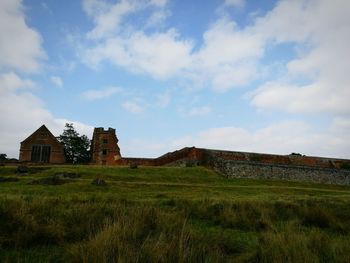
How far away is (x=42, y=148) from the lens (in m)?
54.1

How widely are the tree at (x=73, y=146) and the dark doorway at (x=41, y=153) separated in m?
7.05

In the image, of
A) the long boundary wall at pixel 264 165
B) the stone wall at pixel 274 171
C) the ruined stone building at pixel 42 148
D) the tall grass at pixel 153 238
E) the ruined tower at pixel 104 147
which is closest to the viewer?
the tall grass at pixel 153 238

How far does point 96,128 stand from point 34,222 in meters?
55.0

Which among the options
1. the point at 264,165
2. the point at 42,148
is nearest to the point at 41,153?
the point at 42,148

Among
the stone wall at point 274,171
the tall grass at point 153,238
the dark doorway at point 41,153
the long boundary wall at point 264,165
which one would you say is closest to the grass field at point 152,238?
the tall grass at point 153,238

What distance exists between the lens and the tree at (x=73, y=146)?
6147cm

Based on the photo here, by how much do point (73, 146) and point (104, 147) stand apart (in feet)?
22.1

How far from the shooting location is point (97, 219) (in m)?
7.14

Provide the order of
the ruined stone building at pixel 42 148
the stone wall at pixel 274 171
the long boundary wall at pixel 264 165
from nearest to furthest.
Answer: the stone wall at pixel 274 171, the long boundary wall at pixel 264 165, the ruined stone building at pixel 42 148

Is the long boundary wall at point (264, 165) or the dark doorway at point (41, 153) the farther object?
the dark doorway at point (41, 153)

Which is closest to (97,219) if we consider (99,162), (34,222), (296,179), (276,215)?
(34,222)

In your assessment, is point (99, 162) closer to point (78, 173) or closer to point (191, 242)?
point (78, 173)

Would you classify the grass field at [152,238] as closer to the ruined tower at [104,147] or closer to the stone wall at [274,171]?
the stone wall at [274,171]

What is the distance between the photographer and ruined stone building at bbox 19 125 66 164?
176 feet
